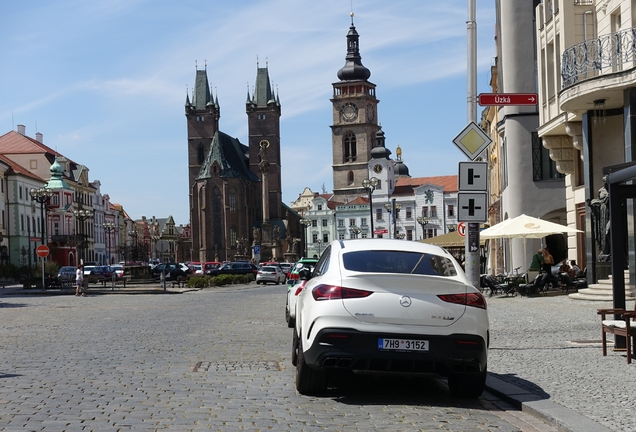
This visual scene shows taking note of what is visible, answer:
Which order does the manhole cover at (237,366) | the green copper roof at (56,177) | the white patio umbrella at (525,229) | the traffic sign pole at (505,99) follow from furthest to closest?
the green copper roof at (56,177) → the white patio umbrella at (525,229) → the traffic sign pole at (505,99) → the manhole cover at (237,366)

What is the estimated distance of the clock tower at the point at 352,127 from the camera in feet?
538

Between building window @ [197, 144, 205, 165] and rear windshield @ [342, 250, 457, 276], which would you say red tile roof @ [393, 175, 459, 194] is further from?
rear windshield @ [342, 250, 457, 276]

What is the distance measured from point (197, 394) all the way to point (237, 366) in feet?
8.64

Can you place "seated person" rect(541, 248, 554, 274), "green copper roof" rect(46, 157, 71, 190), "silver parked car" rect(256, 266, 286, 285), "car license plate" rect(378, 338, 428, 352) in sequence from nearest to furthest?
1. "car license plate" rect(378, 338, 428, 352)
2. "seated person" rect(541, 248, 554, 274)
3. "silver parked car" rect(256, 266, 286, 285)
4. "green copper roof" rect(46, 157, 71, 190)

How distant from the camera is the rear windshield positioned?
1019cm

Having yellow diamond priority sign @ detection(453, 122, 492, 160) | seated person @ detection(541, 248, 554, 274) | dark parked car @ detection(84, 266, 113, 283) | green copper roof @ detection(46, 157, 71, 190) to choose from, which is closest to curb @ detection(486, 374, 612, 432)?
yellow diamond priority sign @ detection(453, 122, 492, 160)

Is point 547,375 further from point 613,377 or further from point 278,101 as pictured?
point 278,101

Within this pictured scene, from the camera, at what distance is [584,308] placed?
23641 mm

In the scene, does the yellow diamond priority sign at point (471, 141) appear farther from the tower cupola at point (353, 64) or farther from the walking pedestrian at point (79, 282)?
the tower cupola at point (353, 64)

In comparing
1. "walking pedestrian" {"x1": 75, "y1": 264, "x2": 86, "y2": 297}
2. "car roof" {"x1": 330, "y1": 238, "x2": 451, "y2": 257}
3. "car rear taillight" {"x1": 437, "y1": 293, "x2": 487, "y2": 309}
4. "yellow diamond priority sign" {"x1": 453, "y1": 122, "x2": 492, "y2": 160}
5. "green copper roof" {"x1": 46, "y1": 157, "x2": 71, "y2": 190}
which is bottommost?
"walking pedestrian" {"x1": 75, "y1": 264, "x2": 86, "y2": 297}

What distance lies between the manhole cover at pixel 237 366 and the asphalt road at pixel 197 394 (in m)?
0.01

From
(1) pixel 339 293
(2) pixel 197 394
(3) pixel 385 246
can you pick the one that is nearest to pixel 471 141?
(3) pixel 385 246

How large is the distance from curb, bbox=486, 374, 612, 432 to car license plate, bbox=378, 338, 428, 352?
1.02 metres

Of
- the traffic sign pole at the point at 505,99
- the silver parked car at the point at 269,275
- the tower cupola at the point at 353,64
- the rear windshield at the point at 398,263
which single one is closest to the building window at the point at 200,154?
the tower cupola at the point at 353,64
